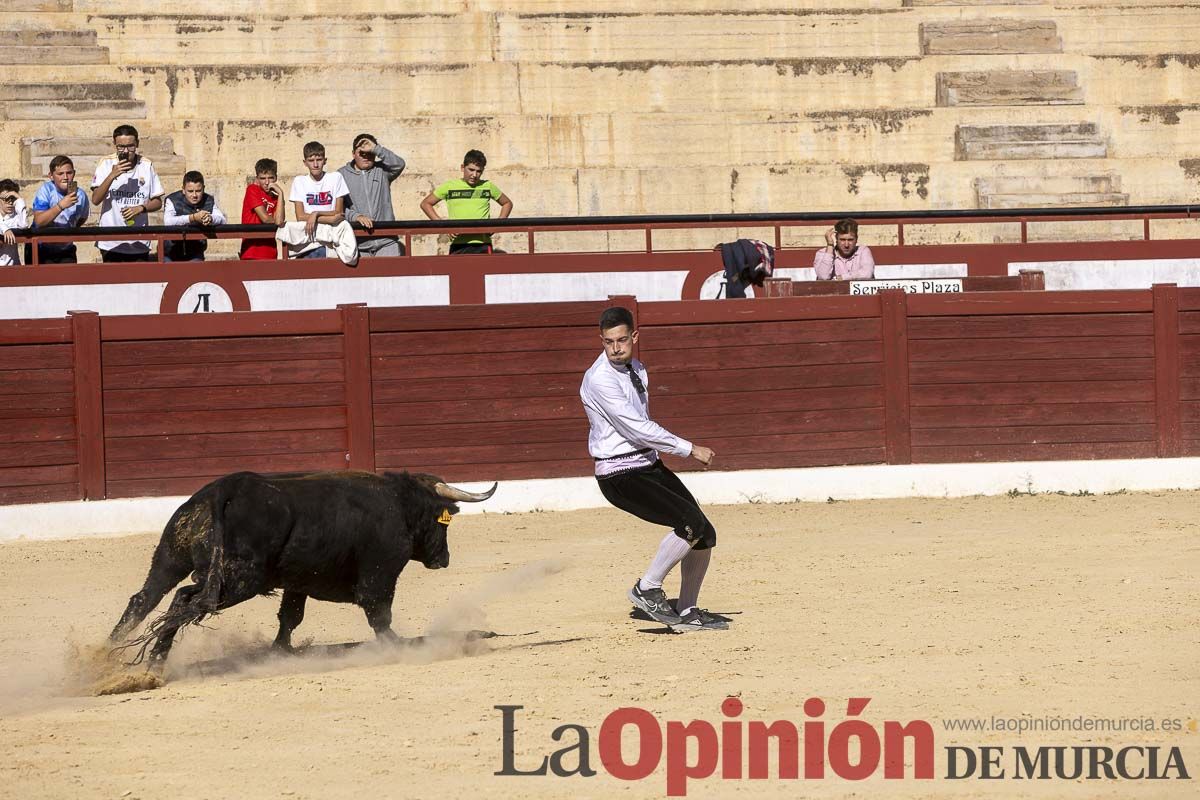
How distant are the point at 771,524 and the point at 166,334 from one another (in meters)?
4.04

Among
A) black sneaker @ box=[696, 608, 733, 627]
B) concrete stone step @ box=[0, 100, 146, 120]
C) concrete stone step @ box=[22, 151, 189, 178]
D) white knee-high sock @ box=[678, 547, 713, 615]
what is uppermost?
concrete stone step @ box=[0, 100, 146, 120]

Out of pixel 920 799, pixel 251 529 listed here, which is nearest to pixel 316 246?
pixel 251 529

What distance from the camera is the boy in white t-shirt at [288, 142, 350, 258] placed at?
38.8 feet

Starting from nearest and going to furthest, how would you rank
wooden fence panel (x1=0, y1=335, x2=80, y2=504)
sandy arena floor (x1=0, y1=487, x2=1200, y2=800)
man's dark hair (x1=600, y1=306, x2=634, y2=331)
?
sandy arena floor (x1=0, y1=487, x2=1200, y2=800), man's dark hair (x1=600, y1=306, x2=634, y2=331), wooden fence panel (x1=0, y1=335, x2=80, y2=504)

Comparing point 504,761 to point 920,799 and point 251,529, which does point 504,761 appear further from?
point 251,529

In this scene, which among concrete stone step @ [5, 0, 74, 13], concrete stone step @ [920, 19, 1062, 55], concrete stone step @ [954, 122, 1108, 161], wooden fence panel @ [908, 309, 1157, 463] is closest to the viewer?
wooden fence panel @ [908, 309, 1157, 463]

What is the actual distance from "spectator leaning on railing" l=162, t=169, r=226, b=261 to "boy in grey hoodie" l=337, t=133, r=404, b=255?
37.1 inches

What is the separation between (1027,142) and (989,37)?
134cm

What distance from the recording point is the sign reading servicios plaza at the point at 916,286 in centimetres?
1188

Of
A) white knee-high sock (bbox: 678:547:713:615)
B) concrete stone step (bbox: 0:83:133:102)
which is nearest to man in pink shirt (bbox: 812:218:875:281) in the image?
white knee-high sock (bbox: 678:547:713:615)

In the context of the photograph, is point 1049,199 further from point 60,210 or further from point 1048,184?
point 60,210

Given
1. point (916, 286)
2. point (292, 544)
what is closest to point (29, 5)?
point (916, 286)

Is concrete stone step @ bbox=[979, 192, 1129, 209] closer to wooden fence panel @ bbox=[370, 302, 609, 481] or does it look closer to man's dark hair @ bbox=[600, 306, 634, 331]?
wooden fence panel @ bbox=[370, 302, 609, 481]

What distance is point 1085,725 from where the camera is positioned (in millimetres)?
5363
